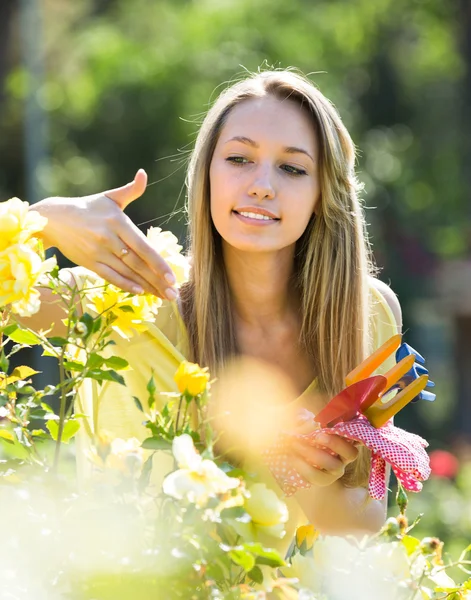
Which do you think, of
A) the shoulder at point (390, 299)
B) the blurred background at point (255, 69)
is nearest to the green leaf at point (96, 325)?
the shoulder at point (390, 299)

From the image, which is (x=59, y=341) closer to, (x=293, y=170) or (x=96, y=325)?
(x=96, y=325)

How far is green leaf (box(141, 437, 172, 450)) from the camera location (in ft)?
3.18

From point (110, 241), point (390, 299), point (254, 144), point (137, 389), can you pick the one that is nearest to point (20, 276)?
point (110, 241)

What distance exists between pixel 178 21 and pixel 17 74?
86.4 inches

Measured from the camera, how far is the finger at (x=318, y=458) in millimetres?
1302

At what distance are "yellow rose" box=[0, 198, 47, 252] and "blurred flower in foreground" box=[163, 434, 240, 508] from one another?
29 cm

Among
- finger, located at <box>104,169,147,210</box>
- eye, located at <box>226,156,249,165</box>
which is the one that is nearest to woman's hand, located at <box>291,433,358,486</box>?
finger, located at <box>104,169,147,210</box>

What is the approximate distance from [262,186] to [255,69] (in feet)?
29.0

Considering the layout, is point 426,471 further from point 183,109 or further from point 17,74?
point 17,74

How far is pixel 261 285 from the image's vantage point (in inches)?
90.0

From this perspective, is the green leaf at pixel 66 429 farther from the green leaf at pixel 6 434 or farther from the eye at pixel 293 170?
the eye at pixel 293 170

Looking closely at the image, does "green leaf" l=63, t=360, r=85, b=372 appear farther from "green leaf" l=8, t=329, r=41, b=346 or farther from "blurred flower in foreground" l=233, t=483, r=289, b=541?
"blurred flower in foreground" l=233, t=483, r=289, b=541

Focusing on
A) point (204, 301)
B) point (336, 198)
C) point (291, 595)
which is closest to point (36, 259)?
point (291, 595)

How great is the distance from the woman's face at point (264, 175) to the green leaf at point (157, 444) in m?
1.08
